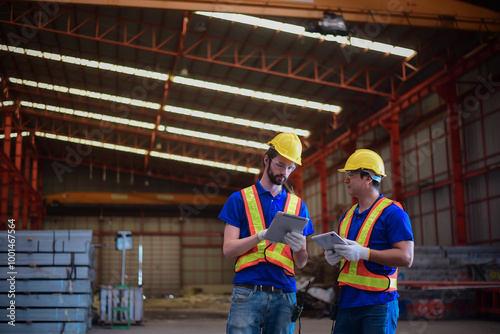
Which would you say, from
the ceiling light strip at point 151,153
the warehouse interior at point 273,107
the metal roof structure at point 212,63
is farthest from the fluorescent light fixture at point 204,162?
the metal roof structure at point 212,63

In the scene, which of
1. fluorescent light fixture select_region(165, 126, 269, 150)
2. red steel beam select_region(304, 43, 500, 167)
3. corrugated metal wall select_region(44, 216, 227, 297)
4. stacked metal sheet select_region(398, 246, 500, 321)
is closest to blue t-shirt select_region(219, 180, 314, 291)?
stacked metal sheet select_region(398, 246, 500, 321)

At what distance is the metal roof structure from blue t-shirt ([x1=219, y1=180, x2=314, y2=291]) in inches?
474

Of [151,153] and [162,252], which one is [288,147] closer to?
[151,153]

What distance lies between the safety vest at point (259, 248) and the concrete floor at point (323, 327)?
922cm

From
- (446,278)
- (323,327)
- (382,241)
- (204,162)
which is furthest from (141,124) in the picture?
(382,241)

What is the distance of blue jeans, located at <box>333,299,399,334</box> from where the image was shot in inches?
141

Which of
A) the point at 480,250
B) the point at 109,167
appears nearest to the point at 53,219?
the point at 109,167

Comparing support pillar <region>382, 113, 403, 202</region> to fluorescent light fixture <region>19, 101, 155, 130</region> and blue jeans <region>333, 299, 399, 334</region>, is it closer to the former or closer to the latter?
fluorescent light fixture <region>19, 101, 155, 130</region>

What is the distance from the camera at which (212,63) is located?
2228 centimetres

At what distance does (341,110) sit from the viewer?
85.5 feet

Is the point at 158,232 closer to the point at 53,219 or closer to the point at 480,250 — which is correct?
the point at 53,219

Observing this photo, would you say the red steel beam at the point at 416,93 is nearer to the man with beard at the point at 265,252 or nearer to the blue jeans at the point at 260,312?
the man with beard at the point at 265,252

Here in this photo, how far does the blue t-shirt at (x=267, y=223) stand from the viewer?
3475 millimetres

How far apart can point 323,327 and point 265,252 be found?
10864mm
